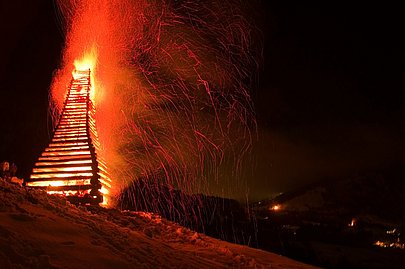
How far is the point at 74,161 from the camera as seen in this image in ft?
78.2

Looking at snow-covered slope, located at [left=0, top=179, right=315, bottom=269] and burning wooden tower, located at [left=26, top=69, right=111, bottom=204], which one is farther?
burning wooden tower, located at [left=26, top=69, right=111, bottom=204]

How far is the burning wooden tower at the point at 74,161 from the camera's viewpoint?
882 inches

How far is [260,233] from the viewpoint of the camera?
36.3 metres

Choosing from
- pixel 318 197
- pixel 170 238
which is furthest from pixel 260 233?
pixel 318 197

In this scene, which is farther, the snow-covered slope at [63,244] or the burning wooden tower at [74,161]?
the burning wooden tower at [74,161]

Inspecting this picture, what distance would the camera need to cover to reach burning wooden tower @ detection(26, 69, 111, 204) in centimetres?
2239

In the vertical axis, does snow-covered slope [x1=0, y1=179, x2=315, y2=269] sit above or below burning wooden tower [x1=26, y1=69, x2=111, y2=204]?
below

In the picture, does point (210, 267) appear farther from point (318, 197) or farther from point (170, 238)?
point (318, 197)

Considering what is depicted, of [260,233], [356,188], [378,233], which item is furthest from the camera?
[356,188]

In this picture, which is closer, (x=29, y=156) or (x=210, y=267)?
(x=210, y=267)

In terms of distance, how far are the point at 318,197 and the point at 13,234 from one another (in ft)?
466

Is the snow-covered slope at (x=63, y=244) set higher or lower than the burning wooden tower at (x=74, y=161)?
lower

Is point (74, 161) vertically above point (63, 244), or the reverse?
point (74, 161)

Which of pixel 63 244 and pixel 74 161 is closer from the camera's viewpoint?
pixel 63 244
